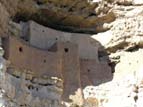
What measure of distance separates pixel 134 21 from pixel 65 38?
2.33 m

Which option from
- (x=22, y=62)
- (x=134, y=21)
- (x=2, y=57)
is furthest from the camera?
(x=134, y=21)

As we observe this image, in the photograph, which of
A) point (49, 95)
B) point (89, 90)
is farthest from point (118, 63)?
point (49, 95)

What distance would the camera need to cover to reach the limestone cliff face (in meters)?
17.6

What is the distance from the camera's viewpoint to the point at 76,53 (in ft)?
63.3

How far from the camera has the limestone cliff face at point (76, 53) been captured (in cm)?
1762

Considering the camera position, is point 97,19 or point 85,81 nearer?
point 85,81

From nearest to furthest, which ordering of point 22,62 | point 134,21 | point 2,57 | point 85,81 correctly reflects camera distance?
point 2,57
point 22,62
point 85,81
point 134,21

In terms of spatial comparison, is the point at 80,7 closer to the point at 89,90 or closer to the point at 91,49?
the point at 91,49

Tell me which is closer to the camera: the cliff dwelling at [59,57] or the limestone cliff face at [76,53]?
the limestone cliff face at [76,53]

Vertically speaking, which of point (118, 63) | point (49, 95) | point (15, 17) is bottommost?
point (49, 95)

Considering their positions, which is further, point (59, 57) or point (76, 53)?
point (76, 53)

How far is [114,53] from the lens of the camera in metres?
20.7

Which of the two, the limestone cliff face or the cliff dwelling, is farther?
the cliff dwelling

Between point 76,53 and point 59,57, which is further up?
point 76,53
